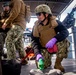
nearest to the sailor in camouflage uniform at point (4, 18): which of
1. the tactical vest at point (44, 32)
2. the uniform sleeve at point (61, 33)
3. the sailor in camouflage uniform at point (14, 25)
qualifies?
the sailor in camouflage uniform at point (14, 25)

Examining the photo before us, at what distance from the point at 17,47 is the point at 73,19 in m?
2.63

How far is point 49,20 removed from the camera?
8.53 ft

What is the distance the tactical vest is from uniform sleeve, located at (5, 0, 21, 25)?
1.58 ft

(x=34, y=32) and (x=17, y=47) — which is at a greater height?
(x=34, y=32)

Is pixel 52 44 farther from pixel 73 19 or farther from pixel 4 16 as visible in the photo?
pixel 73 19

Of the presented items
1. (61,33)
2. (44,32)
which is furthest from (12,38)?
(61,33)

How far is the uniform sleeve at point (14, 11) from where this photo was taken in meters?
3.03

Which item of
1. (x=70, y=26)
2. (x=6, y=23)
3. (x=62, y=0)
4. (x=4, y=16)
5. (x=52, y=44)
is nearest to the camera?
(x=52, y=44)

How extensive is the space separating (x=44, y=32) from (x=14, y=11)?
2.06 feet

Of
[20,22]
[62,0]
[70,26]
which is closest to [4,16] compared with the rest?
[20,22]

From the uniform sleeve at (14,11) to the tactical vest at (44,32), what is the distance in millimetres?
483

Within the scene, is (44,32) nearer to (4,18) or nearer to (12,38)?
(12,38)

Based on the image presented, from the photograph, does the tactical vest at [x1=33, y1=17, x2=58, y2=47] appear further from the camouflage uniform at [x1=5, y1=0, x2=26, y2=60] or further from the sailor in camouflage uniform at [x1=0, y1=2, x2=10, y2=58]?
the sailor in camouflage uniform at [x1=0, y1=2, x2=10, y2=58]

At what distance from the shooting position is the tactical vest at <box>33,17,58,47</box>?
2.66m
